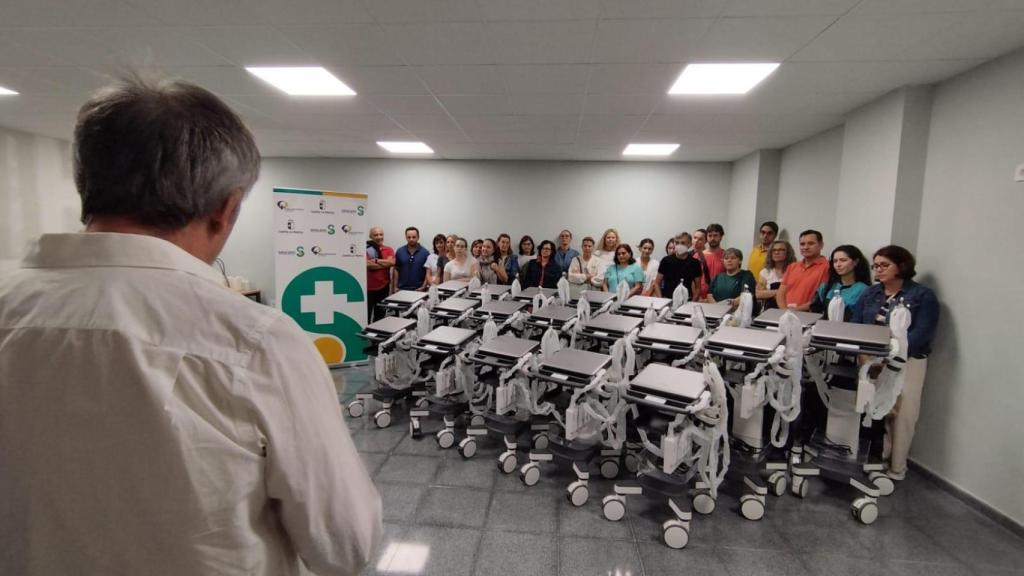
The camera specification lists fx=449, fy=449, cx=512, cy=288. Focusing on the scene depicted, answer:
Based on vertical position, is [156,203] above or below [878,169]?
below

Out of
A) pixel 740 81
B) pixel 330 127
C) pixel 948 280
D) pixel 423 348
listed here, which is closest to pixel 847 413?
pixel 948 280

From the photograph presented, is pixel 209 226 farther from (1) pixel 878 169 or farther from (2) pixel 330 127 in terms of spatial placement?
(2) pixel 330 127

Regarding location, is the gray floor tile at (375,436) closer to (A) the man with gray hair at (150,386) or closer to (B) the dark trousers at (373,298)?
(B) the dark trousers at (373,298)

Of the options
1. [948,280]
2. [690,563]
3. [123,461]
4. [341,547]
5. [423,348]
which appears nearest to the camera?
[123,461]

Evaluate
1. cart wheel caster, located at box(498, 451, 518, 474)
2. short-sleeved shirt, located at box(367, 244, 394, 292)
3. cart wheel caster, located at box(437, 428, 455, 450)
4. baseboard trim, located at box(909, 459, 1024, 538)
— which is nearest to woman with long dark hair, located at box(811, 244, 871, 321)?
baseboard trim, located at box(909, 459, 1024, 538)

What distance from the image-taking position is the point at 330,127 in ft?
17.9

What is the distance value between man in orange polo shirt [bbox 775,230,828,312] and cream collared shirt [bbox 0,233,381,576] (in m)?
4.63

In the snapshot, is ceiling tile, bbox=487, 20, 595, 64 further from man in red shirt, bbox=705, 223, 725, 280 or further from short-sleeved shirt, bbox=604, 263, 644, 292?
man in red shirt, bbox=705, 223, 725, 280

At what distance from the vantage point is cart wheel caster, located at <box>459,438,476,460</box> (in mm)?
3318

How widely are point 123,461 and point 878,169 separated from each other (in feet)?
16.3

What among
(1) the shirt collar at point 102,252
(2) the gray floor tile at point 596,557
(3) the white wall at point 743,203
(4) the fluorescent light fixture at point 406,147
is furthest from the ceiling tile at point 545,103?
(1) the shirt collar at point 102,252

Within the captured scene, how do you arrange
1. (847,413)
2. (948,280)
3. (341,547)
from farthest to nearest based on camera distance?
1. (948,280)
2. (847,413)
3. (341,547)

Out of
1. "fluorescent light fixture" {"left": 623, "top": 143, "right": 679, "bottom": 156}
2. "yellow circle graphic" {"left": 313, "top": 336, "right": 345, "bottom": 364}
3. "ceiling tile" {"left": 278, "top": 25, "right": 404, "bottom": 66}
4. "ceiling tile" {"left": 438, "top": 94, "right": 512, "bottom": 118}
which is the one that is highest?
"fluorescent light fixture" {"left": 623, "top": 143, "right": 679, "bottom": 156}

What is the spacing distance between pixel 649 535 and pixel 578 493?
0.45 m
